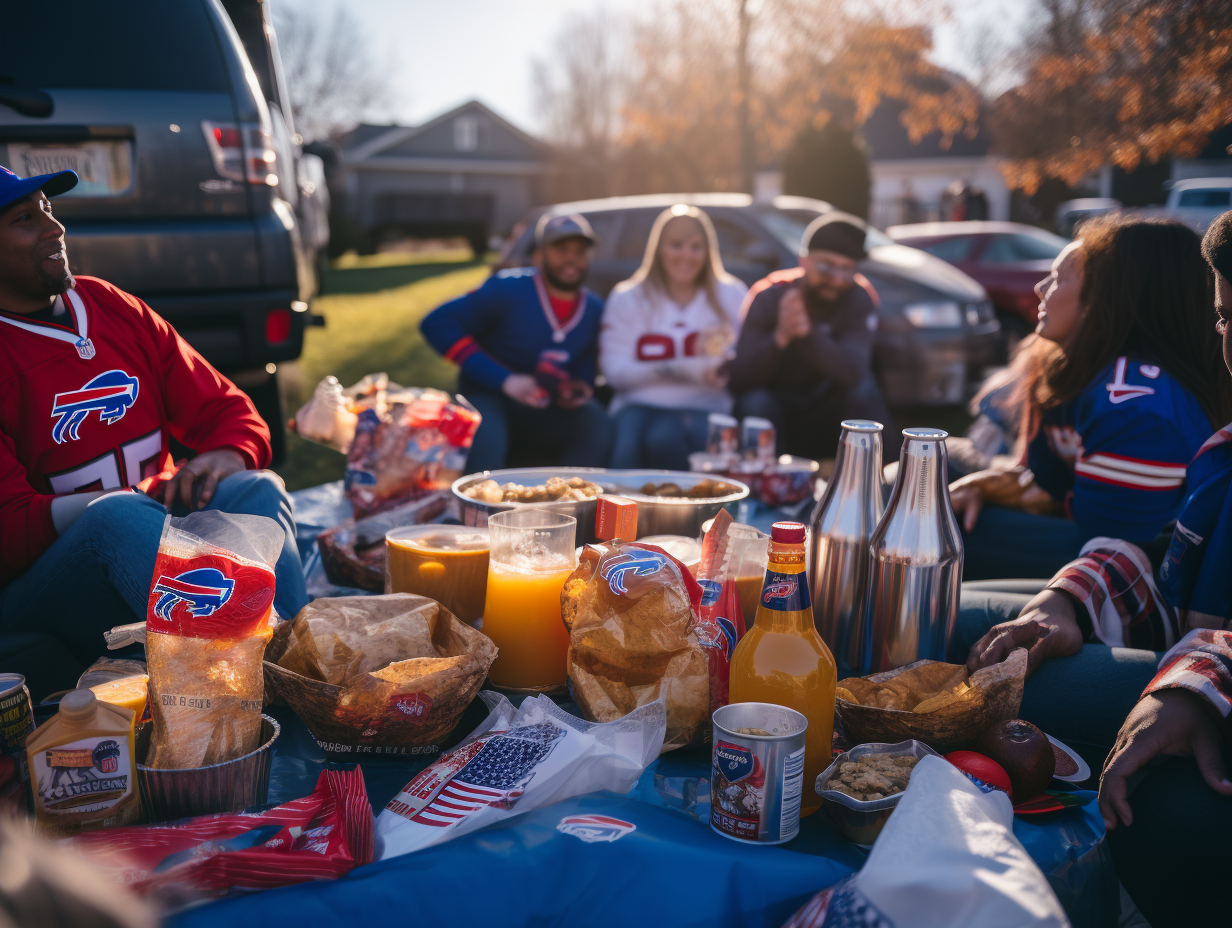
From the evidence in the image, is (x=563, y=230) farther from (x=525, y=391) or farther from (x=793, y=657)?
(x=793, y=657)

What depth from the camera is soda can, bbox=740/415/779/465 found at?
9.62ft

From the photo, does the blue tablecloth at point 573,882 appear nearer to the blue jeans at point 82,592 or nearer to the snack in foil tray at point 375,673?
the snack in foil tray at point 375,673

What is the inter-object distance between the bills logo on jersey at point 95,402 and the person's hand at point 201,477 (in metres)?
0.20

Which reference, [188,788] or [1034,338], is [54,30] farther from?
[1034,338]

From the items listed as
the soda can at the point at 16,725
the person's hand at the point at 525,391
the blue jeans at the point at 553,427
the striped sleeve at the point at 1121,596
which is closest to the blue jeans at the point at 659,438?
the blue jeans at the point at 553,427

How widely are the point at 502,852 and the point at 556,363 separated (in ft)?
9.75

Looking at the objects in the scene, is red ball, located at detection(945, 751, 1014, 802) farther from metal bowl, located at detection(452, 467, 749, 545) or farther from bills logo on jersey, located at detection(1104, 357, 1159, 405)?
bills logo on jersey, located at detection(1104, 357, 1159, 405)

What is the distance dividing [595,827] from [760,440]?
1.98 meters

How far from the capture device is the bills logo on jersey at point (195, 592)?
1188 millimetres

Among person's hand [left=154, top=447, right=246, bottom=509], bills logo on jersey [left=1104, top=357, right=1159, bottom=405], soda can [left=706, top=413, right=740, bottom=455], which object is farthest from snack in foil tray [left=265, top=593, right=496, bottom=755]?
soda can [left=706, top=413, right=740, bottom=455]

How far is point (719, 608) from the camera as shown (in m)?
1.50

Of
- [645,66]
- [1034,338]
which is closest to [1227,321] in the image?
[1034,338]

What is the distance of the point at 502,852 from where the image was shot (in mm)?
1087

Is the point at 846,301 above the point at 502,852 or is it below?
above
